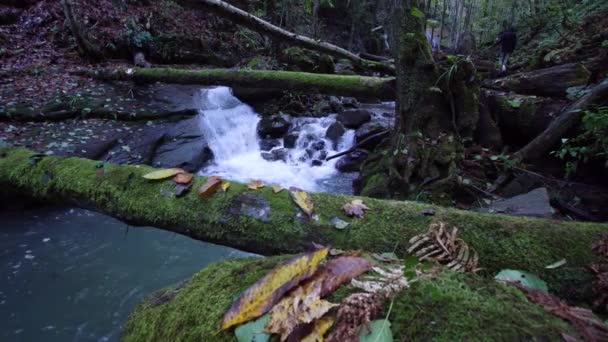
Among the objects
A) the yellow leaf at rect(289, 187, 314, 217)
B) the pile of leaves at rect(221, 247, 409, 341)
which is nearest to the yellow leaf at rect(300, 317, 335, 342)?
the pile of leaves at rect(221, 247, 409, 341)

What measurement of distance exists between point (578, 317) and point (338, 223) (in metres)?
1.36

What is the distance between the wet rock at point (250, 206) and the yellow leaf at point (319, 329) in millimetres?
1308

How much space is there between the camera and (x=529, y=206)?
3551 mm

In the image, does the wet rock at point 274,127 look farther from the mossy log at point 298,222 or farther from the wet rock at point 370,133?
the mossy log at point 298,222

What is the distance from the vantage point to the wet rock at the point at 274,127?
35.0 feet

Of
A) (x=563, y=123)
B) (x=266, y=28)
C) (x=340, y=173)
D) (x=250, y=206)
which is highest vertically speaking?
(x=266, y=28)

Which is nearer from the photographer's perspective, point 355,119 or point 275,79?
point 275,79

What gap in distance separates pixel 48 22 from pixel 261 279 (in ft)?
47.5

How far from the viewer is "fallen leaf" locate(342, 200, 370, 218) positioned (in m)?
2.33

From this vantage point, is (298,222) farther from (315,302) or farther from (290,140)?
(290,140)

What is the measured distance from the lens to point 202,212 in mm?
2482

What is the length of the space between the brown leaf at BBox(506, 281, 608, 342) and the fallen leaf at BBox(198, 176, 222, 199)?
6.65 feet

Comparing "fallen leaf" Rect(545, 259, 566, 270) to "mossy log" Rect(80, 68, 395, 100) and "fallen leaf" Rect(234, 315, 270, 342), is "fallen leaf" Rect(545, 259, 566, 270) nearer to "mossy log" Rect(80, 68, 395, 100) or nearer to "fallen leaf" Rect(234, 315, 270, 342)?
"fallen leaf" Rect(234, 315, 270, 342)

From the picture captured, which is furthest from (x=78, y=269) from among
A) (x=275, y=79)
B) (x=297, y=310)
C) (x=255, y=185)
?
(x=275, y=79)
